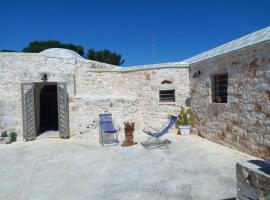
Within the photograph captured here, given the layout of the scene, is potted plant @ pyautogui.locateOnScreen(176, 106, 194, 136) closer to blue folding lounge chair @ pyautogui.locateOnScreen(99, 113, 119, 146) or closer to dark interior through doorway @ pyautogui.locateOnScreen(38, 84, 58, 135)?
blue folding lounge chair @ pyautogui.locateOnScreen(99, 113, 119, 146)

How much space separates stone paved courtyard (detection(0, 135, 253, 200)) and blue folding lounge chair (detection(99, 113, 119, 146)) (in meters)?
0.64

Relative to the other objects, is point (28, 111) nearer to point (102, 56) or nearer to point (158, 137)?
Answer: point (158, 137)

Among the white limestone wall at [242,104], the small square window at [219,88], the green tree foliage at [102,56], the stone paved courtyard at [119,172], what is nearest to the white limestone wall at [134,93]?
the white limestone wall at [242,104]

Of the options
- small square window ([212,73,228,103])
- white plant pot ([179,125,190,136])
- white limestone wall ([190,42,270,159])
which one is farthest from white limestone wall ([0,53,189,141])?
white limestone wall ([190,42,270,159])

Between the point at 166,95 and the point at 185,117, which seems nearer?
the point at 185,117

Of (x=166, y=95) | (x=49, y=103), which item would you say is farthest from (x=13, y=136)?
(x=49, y=103)

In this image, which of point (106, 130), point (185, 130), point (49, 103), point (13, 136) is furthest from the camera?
point (49, 103)

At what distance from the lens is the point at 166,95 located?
10.5 metres

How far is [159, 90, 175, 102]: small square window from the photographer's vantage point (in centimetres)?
1040

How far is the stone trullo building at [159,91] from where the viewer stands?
246 inches

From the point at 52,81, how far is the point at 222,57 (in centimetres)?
663

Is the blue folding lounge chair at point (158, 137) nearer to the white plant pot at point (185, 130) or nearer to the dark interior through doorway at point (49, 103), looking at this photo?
the white plant pot at point (185, 130)

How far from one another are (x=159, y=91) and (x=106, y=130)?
3210mm

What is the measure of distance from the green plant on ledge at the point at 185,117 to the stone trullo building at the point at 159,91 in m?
0.30
